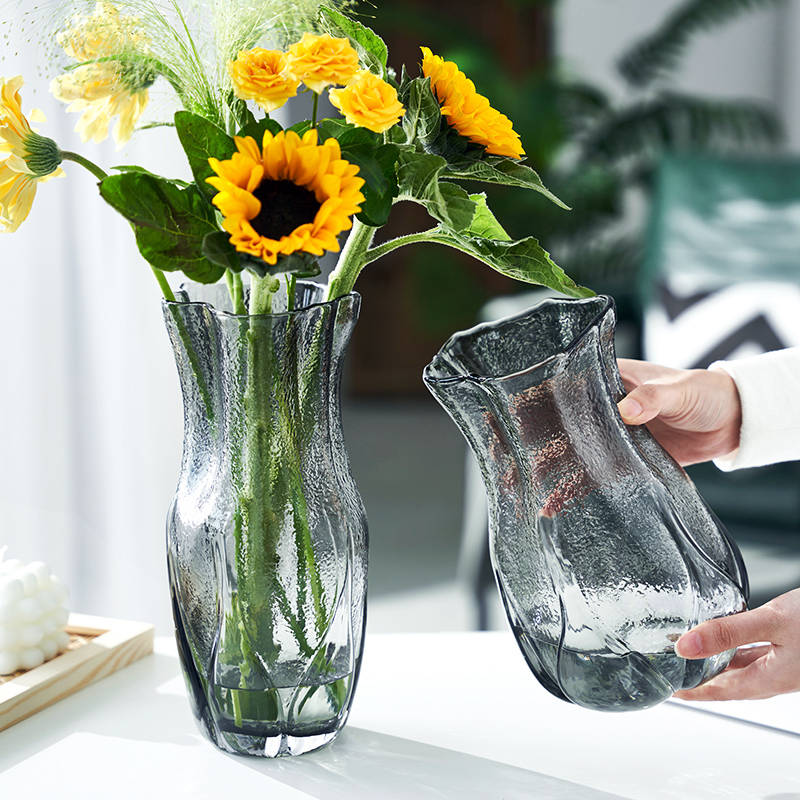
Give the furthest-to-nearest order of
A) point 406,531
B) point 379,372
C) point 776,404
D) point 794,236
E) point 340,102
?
1. point 379,372
2. point 406,531
3. point 794,236
4. point 776,404
5. point 340,102

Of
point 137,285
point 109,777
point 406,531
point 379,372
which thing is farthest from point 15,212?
point 379,372

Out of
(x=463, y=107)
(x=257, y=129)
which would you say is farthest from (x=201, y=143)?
(x=463, y=107)

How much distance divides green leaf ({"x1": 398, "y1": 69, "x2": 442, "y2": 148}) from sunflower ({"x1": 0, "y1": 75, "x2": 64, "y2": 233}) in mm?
188

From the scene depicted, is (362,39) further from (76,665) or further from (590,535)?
(76,665)

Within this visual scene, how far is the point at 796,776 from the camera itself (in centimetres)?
55

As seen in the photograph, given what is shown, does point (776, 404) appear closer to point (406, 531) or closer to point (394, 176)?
point (394, 176)

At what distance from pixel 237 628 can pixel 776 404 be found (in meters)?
0.49

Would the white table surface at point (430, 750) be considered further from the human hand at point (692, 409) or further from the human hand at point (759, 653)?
the human hand at point (692, 409)

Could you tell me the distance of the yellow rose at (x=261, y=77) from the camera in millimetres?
452

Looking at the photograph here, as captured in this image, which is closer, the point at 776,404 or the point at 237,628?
the point at 237,628

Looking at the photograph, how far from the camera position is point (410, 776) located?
0.55 meters

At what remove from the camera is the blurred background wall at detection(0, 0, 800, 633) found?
125 centimetres

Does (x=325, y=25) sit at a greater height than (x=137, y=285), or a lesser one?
greater

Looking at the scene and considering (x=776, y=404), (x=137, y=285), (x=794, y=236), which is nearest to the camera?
(x=776, y=404)
